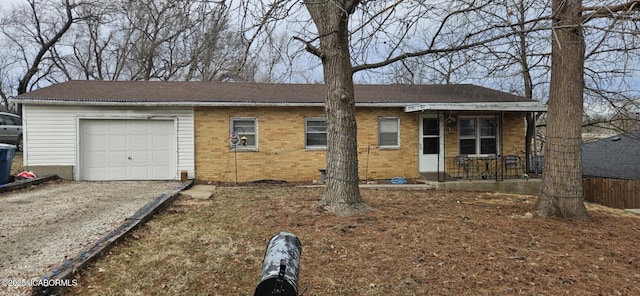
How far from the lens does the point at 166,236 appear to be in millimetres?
5512

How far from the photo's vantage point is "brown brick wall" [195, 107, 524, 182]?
12.5 meters

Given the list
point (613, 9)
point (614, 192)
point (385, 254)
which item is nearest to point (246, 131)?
point (385, 254)

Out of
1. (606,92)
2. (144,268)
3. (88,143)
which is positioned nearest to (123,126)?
(88,143)

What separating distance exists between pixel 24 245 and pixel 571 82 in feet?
28.6

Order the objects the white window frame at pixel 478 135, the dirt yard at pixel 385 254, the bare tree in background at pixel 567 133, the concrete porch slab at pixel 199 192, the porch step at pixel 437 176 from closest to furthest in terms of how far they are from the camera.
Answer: the dirt yard at pixel 385 254, the bare tree in background at pixel 567 133, the concrete porch slab at pixel 199 192, the porch step at pixel 437 176, the white window frame at pixel 478 135

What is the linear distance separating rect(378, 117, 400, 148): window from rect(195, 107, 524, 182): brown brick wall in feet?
0.46

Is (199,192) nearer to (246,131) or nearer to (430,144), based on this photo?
(246,131)

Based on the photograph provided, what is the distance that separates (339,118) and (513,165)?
30.4ft

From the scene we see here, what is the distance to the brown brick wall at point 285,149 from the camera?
41.0ft

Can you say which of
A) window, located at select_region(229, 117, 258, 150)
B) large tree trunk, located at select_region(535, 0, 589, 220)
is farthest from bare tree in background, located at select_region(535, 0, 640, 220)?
window, located at select_region(229, 117, 258, 150)

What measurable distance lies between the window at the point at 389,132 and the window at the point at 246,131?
13.9 ft

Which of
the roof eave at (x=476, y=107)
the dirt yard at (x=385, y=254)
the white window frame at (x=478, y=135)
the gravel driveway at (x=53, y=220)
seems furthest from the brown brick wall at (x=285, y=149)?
the dirt yard at (x=385, y=254)

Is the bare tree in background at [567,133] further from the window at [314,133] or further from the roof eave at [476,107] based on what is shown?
the window at [314,133]

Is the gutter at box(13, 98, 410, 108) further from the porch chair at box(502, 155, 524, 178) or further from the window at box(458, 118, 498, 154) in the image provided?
the porch chair at box(502, 155, 524, 178)
